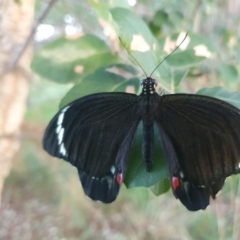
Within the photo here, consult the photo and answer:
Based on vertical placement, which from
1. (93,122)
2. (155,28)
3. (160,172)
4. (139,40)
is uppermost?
(155,28)

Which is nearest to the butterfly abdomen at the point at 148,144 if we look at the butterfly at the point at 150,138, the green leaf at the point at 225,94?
the butterfly at the point at 150,138

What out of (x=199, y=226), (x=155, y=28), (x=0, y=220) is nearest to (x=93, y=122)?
(x=155, y=28)

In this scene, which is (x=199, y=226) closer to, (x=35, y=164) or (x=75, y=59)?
(x=35, y=164)

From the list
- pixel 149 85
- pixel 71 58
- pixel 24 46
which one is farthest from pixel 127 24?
pixel 24 46

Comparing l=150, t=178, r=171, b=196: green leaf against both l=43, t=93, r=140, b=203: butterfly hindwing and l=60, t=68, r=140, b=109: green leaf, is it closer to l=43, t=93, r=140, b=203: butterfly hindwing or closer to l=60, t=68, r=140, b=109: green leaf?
l=43, t=93, r=140, b=203: butterfly hindwing

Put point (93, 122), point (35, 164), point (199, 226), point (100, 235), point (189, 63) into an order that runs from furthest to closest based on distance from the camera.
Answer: point (35, 164)
point (100, 235)
point (199, 226)
point (189, 63)
point (93, 122)

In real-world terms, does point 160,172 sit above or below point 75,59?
→ below
